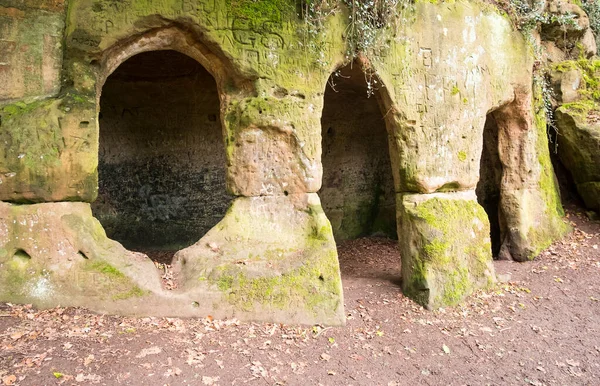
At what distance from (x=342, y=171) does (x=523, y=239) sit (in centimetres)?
369

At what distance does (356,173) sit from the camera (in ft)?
32.2

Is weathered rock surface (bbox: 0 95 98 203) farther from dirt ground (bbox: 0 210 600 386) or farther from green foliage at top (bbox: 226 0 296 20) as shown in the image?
green foliage at top (bbox: 226 0 296 20)

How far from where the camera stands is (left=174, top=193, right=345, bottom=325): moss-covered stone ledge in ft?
16.0

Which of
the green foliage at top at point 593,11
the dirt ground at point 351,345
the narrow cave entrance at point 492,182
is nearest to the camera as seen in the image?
the dirt ground at point 351,345

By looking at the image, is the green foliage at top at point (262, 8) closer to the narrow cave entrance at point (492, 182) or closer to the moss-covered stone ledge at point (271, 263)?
the moss-covered stone ledge at point (271, 263)

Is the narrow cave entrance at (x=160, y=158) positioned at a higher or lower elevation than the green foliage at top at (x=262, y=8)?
lower

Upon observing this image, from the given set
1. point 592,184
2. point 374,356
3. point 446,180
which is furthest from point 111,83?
point 592,184

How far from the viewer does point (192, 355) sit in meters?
4.07

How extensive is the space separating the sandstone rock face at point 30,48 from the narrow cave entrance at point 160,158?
146 inches

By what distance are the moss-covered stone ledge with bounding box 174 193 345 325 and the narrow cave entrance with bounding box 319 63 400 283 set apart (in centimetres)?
370

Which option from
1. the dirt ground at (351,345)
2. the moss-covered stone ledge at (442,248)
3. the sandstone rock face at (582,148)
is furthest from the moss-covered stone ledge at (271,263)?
the sandstone rock face at (582,148)

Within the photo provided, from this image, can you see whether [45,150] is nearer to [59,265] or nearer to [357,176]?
[59,265]

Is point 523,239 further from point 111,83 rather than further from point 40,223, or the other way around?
point 111,83

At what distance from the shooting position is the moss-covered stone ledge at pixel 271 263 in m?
4.88
